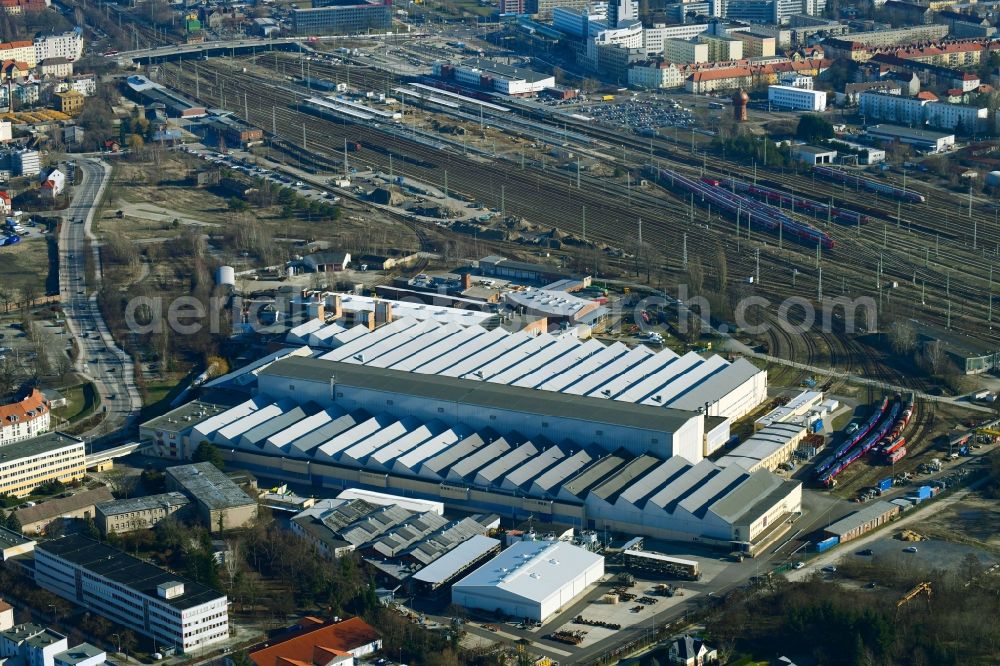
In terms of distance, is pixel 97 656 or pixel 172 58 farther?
pixel 172 58

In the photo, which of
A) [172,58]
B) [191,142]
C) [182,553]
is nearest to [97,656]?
[182,553]

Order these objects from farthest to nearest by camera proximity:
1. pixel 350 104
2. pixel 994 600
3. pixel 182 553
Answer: pixel 350 104 < pixel 182 553 < pixel 994 600

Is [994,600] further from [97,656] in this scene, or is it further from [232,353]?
[232,353]

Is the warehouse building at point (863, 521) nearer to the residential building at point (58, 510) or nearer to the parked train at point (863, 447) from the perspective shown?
the parked train at point (863, 447)

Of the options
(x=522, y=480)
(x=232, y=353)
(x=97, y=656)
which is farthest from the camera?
(x=232, y=353)

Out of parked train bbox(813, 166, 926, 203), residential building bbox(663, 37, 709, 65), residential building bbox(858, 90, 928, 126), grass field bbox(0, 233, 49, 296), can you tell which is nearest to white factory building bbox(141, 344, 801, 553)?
grass field bbox(0, 233, 49, 296)

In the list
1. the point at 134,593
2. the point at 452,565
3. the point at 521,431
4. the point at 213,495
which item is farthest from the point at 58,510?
the point at 521,431
